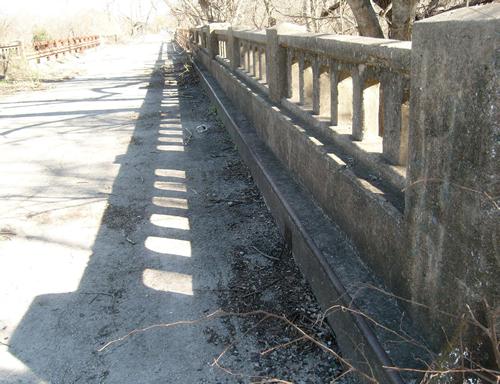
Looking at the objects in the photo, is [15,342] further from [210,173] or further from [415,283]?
[210,173]

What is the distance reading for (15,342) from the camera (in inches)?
125

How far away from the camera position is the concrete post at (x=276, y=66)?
5.27 meters

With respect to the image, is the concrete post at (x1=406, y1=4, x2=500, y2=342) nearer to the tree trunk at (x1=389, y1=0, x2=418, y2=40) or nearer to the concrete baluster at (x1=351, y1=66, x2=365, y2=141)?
the concrete baluster at (x1=351, y1=66, x2=365, y2=141)

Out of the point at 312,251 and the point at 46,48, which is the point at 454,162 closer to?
the point at 312,251

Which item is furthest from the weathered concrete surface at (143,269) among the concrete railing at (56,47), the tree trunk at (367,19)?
the concrete railing at (56,47)

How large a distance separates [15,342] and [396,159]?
2642 millimetres

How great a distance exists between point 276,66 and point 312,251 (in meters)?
2.67

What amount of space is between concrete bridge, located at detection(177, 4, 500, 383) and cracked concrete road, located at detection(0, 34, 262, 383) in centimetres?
85

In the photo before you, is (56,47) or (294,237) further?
(56,47)

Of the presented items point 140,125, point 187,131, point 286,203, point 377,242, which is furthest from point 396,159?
point 140,125

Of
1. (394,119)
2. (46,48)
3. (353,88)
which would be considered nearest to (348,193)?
(394,119)

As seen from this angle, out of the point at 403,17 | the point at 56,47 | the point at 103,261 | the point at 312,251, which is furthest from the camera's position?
the point at 56,47

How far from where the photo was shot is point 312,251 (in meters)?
3.34

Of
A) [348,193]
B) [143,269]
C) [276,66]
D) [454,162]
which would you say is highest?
[276,66]
